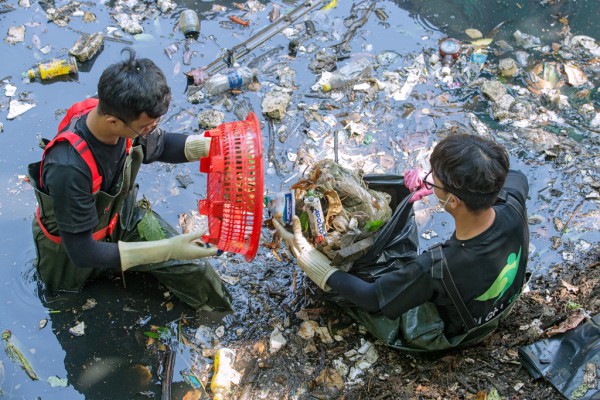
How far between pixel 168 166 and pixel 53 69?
140 cm

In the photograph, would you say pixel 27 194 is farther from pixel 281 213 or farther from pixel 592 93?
pixel 592 93

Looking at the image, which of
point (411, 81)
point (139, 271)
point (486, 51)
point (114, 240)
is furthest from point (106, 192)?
point (486, 51)

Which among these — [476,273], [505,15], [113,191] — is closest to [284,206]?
[113,191]

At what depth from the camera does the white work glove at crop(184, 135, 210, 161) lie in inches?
130

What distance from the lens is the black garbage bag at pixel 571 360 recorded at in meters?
2.75

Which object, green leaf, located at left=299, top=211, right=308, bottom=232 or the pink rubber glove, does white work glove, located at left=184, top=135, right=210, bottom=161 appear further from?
the pink rubber glove

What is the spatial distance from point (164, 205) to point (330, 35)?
7.69 ft

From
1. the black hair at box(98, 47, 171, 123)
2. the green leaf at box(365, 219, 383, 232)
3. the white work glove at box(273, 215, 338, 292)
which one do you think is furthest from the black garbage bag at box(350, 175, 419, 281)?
the black hair at box(98, 47, 171, 123)

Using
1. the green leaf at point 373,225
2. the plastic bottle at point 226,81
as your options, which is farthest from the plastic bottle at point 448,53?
the green leaf at point 373,225

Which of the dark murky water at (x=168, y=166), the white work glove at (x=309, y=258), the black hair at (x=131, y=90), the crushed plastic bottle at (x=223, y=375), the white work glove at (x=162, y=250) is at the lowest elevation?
the crushed plastic bottle at (x=223, y=375)

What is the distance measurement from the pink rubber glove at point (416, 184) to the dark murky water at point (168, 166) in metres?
0.84

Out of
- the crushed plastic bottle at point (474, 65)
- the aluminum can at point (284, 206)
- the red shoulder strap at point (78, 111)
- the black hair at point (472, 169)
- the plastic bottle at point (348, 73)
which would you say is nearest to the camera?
the black hair at point (472, 169)

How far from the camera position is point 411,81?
4871 mm

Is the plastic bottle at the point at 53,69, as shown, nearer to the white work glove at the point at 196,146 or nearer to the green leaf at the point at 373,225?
the white work glove at the point at 196,146
